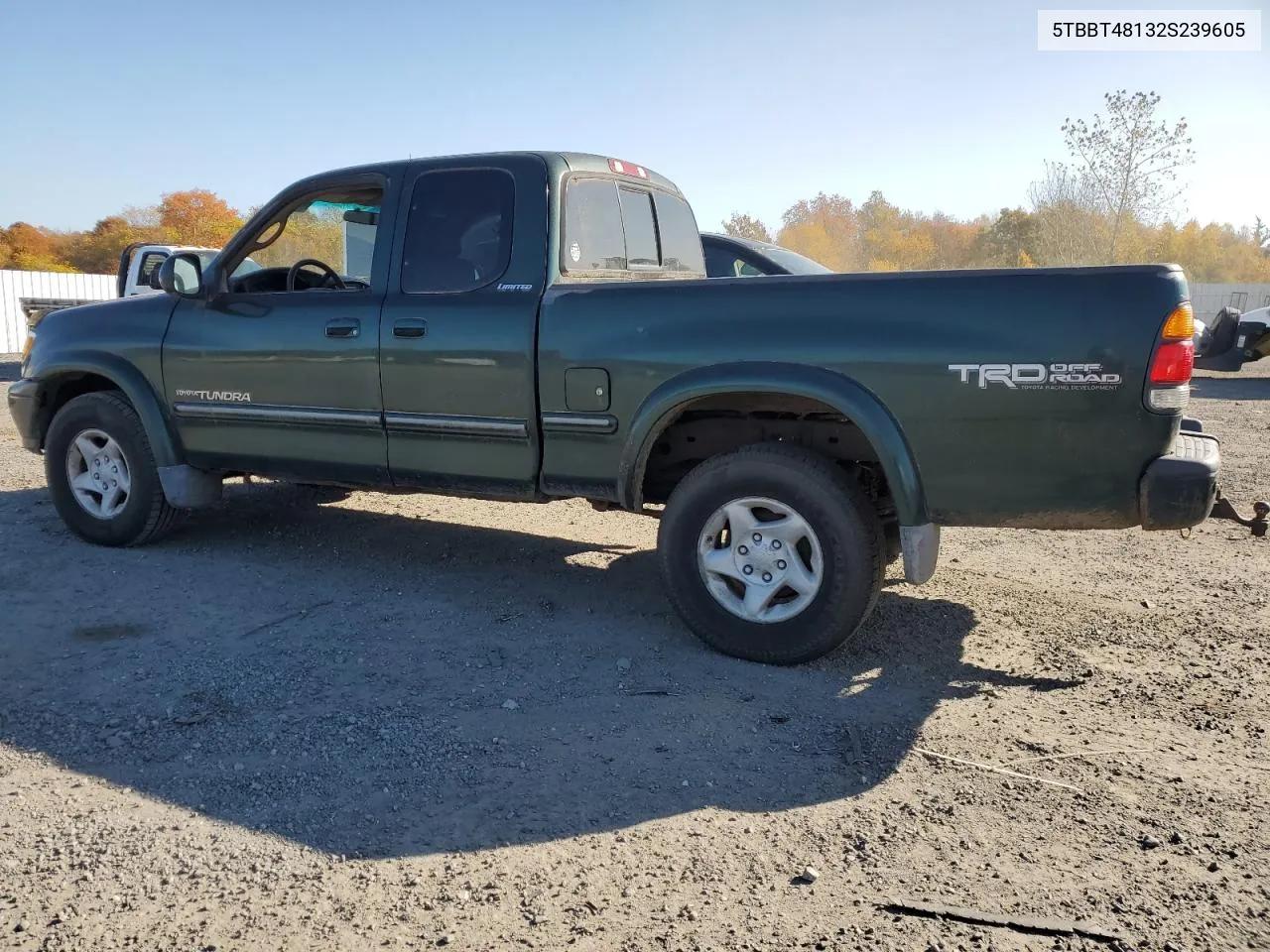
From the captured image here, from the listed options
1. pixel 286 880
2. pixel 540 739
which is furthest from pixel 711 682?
pixel 286 880

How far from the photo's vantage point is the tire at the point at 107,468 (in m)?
5.46

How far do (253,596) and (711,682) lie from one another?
7.80 feet

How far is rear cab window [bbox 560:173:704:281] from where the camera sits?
15.2ft

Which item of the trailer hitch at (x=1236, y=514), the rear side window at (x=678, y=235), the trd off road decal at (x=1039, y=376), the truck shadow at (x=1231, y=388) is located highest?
the rear side window at (x=678, y=235)

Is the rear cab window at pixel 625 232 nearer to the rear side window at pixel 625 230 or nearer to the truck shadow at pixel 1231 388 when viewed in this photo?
the rear side window at pixel 625 230

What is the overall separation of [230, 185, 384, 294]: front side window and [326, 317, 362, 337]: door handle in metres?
0.25

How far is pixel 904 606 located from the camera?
474cm

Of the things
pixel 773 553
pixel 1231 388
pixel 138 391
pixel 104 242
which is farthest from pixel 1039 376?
pixel 104 242

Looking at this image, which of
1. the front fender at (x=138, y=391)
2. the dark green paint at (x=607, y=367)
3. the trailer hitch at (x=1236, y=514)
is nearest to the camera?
the dark green paint at (x=607, y=367)

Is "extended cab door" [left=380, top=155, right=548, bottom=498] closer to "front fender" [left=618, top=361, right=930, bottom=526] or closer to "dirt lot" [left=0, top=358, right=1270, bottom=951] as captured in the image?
"front fender" [left=618, top=361, right=930, bottom=526]

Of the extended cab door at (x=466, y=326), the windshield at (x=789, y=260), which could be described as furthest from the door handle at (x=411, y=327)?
the windshield at (x=789, y=260)

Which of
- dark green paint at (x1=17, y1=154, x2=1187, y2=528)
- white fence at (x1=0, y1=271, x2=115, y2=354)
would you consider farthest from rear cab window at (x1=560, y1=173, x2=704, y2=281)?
white fence at (x1=0, y1=271, x2=115, y2=354)

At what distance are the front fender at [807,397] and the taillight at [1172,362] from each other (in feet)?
2.75

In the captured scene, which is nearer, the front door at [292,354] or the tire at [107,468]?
the front door at [292,354]
